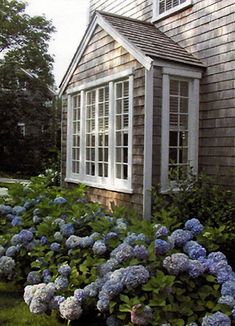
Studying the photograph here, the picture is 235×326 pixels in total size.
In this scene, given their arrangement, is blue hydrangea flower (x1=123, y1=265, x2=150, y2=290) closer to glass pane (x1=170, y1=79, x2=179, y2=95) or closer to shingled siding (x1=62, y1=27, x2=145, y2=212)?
shingled siding (x1=62, y1=27, x2=145, y2=212)

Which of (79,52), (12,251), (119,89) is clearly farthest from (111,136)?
(12,251)

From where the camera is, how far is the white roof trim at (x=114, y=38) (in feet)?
20.5

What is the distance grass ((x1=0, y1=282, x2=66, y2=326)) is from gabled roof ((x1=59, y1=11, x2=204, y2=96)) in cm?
361

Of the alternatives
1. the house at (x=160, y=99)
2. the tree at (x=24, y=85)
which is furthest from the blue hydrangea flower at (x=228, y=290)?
the tree at (x=24, y=85)

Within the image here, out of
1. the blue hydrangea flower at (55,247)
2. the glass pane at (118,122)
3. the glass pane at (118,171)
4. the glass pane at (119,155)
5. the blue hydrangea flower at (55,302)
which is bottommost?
the blue hydrangea flower at (55,302)

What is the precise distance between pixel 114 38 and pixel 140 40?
0.55 m

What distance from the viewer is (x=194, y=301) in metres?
3.14

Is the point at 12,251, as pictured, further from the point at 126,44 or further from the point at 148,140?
the point at 126,44

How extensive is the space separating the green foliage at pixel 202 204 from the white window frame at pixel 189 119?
28cm

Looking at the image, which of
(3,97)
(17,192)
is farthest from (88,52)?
(3,97)

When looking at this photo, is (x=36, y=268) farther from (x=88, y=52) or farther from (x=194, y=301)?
(x=88, y=52)

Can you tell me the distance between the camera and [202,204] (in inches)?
222

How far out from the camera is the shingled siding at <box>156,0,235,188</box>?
6379mm

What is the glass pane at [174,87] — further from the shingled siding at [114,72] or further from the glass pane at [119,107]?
the glass pane at [119,107]
